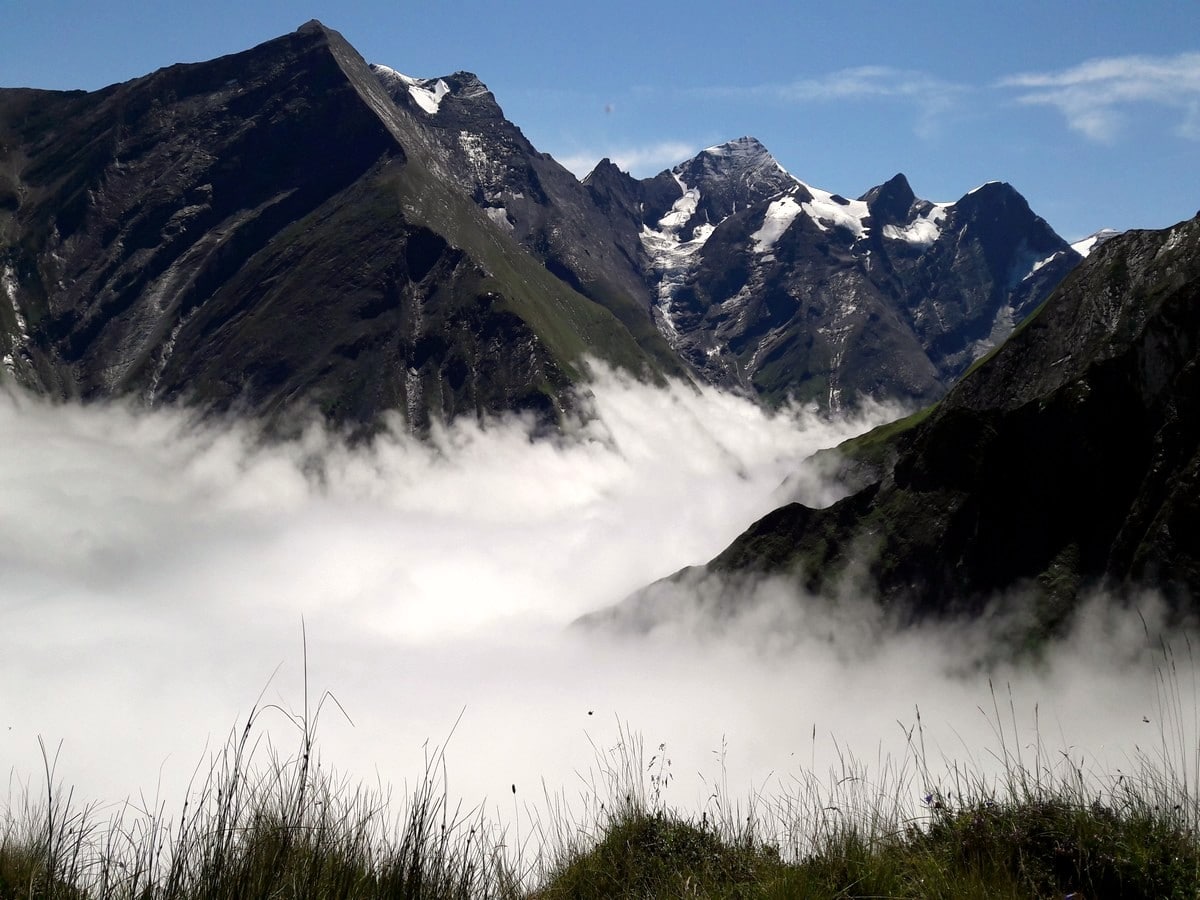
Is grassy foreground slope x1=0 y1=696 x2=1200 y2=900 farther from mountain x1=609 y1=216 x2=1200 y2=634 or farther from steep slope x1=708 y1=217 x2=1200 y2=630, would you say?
steep slope x1=708 y1=217 x2=1200 y2=630

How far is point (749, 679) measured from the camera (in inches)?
7013

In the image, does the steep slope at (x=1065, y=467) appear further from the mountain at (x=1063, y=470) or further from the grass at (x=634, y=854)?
the grass at (x=634, y=854)

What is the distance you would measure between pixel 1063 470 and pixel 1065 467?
0.52m

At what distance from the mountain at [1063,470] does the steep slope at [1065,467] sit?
0.18 m

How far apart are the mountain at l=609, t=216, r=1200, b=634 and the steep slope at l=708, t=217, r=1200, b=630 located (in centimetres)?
18

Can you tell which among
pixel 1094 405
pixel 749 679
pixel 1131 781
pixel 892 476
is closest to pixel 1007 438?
pixel 1094 405

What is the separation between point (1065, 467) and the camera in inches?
3981

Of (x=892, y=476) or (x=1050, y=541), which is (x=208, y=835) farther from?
(x=892, y=476)

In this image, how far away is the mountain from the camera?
83.4 m

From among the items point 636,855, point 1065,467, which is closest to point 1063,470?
point 1065,467

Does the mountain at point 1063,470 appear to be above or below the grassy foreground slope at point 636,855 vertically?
above

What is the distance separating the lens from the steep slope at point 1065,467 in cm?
8319

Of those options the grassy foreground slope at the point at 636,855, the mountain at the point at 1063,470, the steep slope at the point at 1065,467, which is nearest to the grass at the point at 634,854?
the grassy foreground slope at the point at 636,855

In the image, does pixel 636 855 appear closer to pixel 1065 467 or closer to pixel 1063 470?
pixel 1065 467
